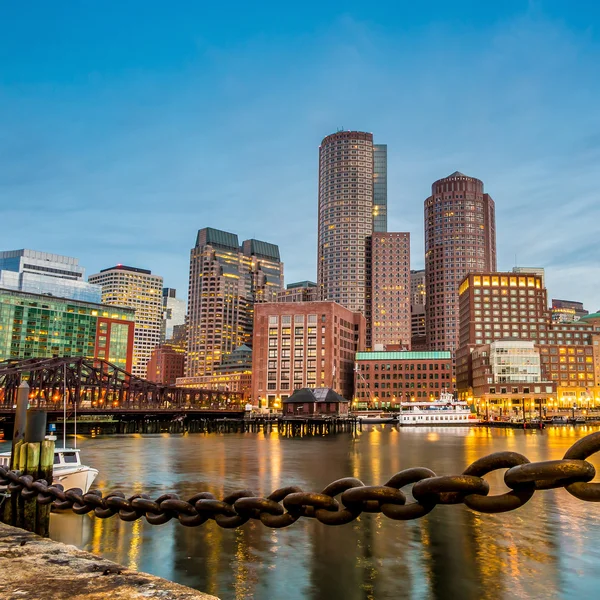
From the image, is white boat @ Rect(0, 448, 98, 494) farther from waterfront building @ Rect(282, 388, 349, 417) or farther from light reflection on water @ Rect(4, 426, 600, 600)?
waterfront building @ Rect(282, 388, 349, 417)

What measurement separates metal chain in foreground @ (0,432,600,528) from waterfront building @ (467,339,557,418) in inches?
6932

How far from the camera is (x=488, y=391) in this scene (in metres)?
176

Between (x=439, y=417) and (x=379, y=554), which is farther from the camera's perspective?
(x=439, y=417)

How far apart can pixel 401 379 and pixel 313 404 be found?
53160 millimetres

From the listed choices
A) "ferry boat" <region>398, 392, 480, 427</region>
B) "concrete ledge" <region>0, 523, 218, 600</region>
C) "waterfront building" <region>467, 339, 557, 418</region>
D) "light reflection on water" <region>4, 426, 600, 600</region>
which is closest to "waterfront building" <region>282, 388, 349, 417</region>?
"ferry boat" <region>398, 392, 480, 427</region>

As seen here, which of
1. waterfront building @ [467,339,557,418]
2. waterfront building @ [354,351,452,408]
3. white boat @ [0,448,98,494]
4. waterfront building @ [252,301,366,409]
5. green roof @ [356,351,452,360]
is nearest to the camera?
white boat @ [0,448,98,494]

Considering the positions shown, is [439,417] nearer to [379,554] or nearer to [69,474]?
[69,474]

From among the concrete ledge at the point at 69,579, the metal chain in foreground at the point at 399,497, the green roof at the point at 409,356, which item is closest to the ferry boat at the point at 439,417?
the green roof at the point at 409,356

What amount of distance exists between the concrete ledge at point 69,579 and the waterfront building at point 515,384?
177m

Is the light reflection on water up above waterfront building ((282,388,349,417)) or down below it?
below

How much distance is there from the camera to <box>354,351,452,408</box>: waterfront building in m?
189

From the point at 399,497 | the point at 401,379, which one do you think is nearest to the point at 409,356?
the point at 401,379

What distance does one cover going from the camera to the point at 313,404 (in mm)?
147375

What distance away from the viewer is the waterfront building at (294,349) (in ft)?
581
